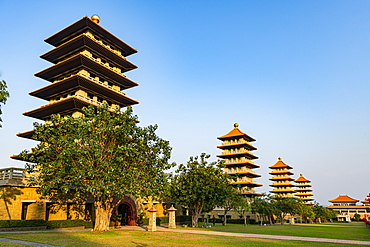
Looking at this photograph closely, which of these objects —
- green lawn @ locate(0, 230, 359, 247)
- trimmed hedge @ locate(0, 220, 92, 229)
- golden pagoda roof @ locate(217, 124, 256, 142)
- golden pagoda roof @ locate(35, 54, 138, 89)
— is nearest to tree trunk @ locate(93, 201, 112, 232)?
green lawn @ locate(0, 230, 359, 247)

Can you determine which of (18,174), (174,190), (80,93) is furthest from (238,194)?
(18,174)

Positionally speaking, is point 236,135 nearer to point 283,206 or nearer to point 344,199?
point 283,206

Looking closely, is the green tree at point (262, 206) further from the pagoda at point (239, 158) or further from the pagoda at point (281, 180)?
the pagoda at point (281, 180)

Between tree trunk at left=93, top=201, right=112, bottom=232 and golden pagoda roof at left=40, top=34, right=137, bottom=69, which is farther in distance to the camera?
golden pagoda roof at left=40, top=34, right=137, bottom=69

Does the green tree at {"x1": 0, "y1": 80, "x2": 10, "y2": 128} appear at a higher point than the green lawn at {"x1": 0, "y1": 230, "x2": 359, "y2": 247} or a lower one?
higher

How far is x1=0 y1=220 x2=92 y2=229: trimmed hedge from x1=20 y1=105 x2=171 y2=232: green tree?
9.15 feet

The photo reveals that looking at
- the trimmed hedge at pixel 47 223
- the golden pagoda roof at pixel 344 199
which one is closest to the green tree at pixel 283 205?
the trimmed hedge at pixel 47 223

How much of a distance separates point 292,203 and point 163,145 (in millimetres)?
48135

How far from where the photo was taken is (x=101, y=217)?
89.9 feet

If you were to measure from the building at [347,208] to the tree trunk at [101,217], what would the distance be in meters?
114

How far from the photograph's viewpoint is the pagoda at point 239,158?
74.6 meters

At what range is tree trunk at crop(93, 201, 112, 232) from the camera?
27.1 meters

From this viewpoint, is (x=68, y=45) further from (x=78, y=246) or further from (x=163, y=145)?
(x=78, y=246)

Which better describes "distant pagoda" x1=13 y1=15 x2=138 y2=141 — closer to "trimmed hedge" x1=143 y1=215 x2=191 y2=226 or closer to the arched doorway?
the arched doorway
